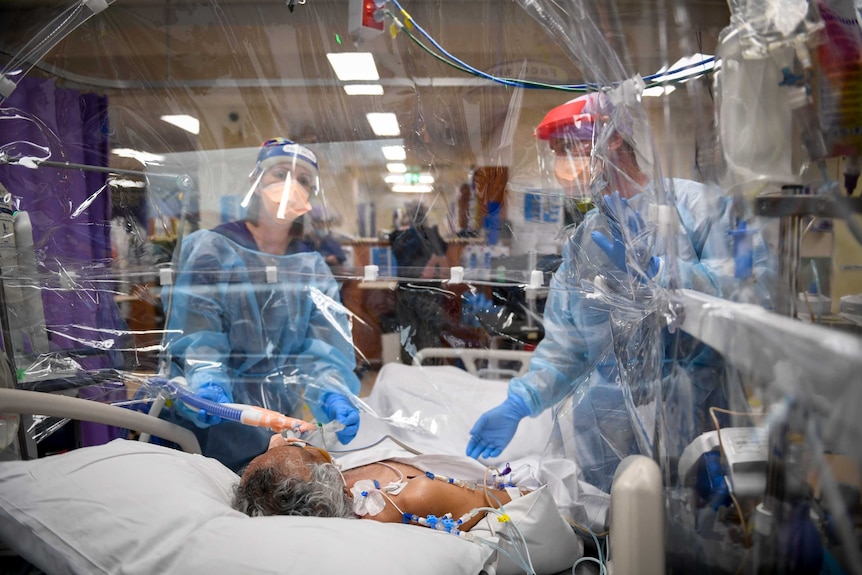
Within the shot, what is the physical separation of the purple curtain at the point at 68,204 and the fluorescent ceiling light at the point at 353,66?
799mm

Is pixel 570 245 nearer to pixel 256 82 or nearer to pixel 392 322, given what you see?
pixel 392 322

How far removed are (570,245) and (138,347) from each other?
4.37 feet

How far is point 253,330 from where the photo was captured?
75.9 inches

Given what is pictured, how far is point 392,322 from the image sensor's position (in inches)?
82.7

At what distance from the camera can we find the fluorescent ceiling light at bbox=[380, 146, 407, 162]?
2.09m

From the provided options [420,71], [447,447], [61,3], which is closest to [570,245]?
[447,447]

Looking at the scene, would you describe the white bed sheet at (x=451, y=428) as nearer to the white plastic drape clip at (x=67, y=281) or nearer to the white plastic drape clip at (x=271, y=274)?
the white plastic drape clip at (x=271, y=274)

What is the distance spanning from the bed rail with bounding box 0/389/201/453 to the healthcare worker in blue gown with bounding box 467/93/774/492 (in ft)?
2.67

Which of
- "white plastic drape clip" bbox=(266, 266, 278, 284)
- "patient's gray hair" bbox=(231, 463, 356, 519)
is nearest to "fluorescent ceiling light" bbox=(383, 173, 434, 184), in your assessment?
"white plastic drape clip" bbox=(266, 266, 278, 284)

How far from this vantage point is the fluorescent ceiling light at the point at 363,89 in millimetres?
2010

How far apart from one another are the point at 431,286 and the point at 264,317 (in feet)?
1.92

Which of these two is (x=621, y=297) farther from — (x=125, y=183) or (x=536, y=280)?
(x=125, y=183)

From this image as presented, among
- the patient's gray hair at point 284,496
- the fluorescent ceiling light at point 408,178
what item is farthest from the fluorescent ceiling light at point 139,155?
the patient's gray hair at point 284,496

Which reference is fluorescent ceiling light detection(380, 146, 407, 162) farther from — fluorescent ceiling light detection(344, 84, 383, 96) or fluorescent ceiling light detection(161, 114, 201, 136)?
fluorescent ceiling light detection(161, 114, 201, 136)
